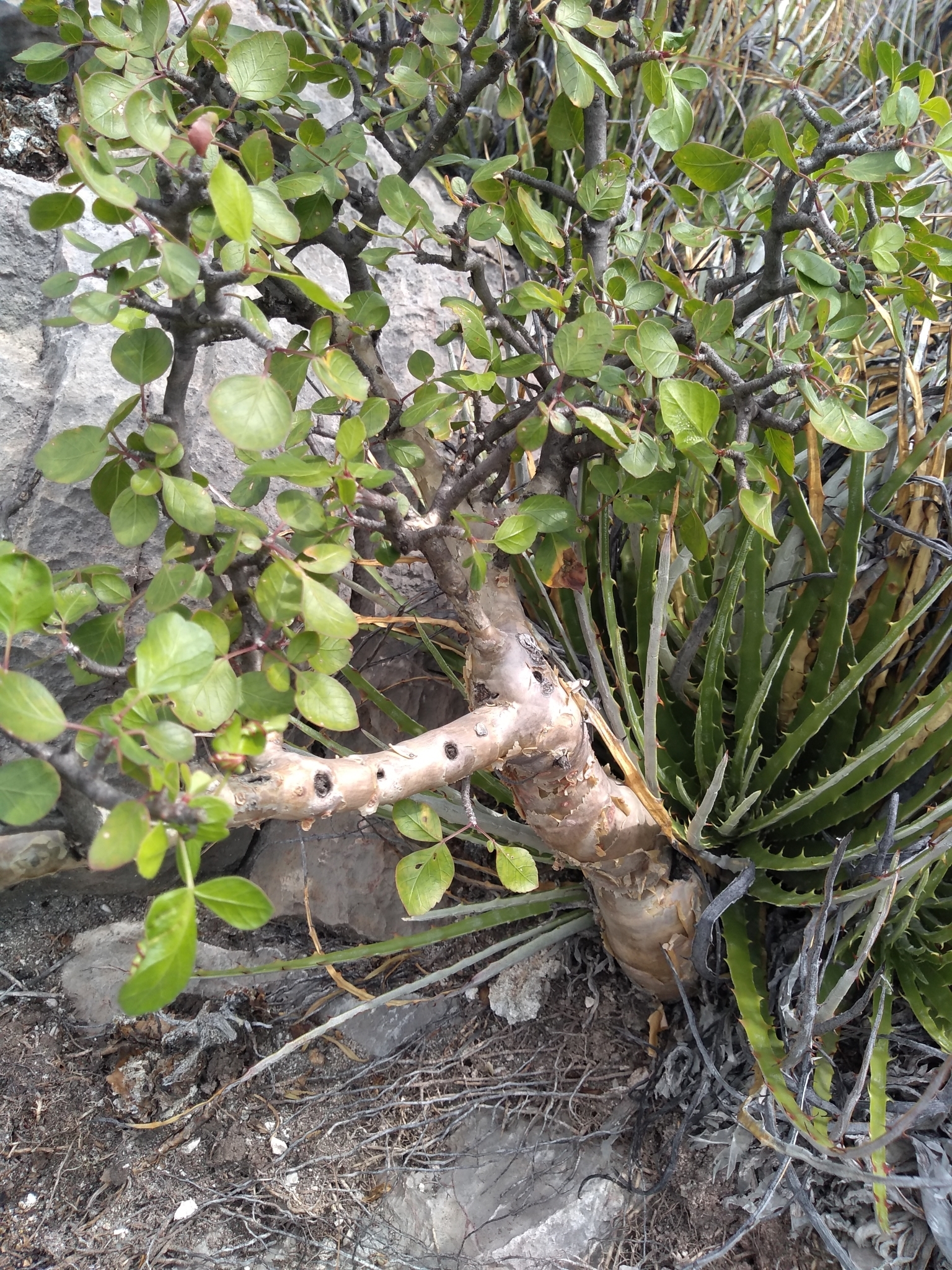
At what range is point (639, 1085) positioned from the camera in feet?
3.53

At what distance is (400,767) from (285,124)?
1.30m

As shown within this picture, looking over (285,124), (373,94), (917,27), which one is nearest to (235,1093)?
(373,94)

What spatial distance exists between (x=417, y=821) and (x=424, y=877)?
52 millimetres

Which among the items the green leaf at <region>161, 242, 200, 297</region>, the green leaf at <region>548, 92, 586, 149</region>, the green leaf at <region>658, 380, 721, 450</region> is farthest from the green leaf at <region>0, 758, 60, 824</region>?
the green leaf at <region>548, 92, 586, 149</region>

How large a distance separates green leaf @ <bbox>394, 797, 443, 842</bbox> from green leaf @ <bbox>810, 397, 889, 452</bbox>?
431 mm

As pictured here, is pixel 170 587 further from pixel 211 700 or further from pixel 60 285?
pixel 60 285

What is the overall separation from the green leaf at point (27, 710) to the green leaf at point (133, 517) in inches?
8.1

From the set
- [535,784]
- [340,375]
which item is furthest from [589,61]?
[535,784]

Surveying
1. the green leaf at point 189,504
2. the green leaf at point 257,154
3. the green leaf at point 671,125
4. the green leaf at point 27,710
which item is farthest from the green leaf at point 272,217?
the green leaf at point 671,125

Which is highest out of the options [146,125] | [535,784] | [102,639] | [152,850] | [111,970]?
[146,125]

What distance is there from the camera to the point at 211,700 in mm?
486

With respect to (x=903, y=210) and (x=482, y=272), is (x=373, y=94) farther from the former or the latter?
(x=903, y=210)

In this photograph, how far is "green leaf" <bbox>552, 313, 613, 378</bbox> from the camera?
2.10 feet

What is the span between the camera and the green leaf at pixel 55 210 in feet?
1.78
